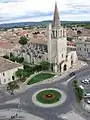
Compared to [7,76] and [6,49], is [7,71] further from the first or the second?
[6,49]

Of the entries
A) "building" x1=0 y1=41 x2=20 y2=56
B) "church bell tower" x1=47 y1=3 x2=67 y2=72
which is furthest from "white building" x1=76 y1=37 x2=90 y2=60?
"building" x1=0 y1=41 x2=20 y2=56

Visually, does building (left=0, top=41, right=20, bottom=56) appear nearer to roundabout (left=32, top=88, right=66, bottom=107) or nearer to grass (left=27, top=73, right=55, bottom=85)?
grass (left=27, top=73, right=55, bottom=85)

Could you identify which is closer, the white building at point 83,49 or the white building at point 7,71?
the white building at point 7,71

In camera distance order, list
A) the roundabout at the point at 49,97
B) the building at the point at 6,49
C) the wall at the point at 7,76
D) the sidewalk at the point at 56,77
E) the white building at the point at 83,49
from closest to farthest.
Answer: the roundabout at the point at 49,97, the sidewalk at the point at 56,77, the wall at the point at 7,76, the white building at the point at 83,49, the building at the point at 6,49

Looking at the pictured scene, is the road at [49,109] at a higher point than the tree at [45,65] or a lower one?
lower

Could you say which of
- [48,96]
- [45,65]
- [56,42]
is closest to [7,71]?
[45,65]

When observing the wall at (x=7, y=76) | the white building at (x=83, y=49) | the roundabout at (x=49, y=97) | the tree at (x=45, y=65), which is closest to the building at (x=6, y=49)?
the white building at (x=83, y=49)

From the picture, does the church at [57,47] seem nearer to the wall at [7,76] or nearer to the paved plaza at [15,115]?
the wall at [7,76]
